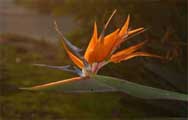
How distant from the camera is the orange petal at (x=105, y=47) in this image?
112 cm

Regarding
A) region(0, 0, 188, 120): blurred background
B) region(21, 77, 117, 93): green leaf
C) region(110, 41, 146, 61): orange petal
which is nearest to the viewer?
region(21, 77, 117, 93): green leaf

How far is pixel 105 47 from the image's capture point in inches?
44.5

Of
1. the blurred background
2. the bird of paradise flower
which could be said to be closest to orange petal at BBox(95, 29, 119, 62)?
the bird of paradise flower

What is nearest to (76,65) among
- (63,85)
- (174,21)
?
(63,85)

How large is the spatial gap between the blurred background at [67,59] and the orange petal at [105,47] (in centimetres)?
30

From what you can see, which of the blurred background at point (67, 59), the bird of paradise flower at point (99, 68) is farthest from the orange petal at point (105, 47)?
the blurred background at point (67, 59)

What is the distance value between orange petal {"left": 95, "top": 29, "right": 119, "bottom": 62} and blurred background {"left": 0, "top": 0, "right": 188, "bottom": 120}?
0.30m

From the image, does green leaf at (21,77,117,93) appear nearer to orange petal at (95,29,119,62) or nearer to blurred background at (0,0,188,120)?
orange petal at (95,29,119,62)

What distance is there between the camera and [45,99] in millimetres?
1551

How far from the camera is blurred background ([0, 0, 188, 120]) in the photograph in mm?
1487

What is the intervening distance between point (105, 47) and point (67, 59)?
334 millimetres

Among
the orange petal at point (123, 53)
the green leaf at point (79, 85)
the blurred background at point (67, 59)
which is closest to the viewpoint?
the green leaf at point (79, 85)

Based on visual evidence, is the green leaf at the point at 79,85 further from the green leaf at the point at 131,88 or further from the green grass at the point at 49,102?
the green grass at the point at 49,102

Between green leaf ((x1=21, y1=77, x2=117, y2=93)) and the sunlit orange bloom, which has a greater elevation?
the sunlit orange bloom
